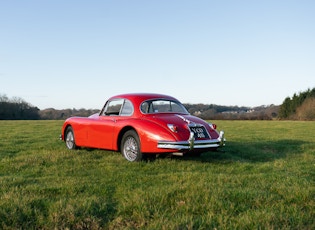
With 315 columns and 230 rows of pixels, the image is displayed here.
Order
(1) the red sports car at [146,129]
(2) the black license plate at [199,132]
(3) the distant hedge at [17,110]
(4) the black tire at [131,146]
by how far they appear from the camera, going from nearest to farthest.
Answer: (1) the red sports car at [146,129]
(2) the black license plate at [199,132]
(4) the black tire at [131,146]
(3) the distant hedge at [17,110]

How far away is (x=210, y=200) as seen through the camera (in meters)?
4.28

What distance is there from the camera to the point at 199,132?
7566 millimetres

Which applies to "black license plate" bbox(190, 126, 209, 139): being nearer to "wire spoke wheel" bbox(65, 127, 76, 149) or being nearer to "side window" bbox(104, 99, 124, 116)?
"side window" bbox(104, 99, 124, 116)

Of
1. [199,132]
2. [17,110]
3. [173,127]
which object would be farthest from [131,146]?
[17,110]

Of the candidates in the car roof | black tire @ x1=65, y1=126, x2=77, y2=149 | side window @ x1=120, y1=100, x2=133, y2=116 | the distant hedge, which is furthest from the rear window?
the distant hedge

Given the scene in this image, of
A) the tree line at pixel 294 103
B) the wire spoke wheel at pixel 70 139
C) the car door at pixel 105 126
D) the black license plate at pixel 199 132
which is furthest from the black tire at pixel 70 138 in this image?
the tree line at pixel 294 103

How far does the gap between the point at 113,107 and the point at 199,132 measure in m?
2.54

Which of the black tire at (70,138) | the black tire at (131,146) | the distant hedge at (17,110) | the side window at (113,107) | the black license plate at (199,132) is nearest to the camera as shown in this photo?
the black license plate at (199,132)

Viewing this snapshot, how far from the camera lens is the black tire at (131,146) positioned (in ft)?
25.0

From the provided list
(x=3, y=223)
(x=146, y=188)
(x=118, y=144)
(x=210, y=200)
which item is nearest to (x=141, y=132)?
(x=118, y=144)

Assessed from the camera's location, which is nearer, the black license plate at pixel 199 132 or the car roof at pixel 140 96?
the black license plate at pixel 199 132

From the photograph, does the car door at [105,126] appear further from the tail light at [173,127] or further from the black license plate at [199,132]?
the black license plate at [199,132]

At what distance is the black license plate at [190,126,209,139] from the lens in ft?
24.5

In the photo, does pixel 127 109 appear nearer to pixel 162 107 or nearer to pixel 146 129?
pixel 162 107
